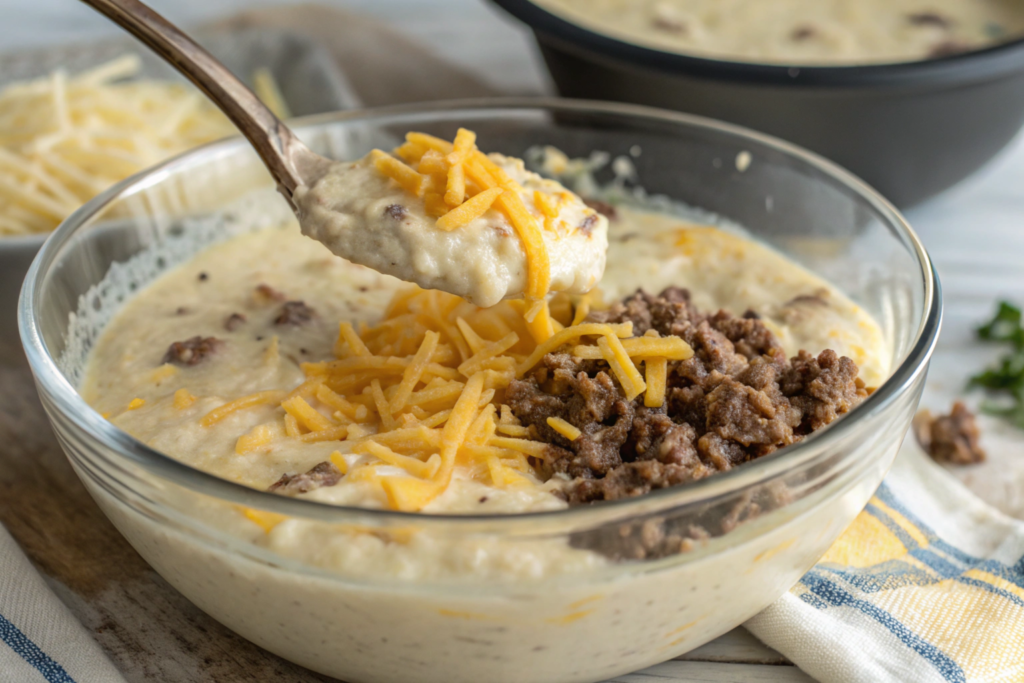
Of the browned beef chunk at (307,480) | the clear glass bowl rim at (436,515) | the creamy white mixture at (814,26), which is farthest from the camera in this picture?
the creamy white mixture at (814,26)

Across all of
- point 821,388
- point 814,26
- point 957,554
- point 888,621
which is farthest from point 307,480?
point 814,26

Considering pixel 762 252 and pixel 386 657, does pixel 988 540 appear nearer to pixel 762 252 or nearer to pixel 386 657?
pixel 762 252

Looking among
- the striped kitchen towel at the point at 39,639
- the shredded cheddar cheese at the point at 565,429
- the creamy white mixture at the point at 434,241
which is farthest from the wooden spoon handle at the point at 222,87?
the striped kitchen towel at the point at 39,639

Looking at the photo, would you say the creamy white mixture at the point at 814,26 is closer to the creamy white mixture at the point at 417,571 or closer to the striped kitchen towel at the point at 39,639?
the creamy white mixture at the point at 417,571

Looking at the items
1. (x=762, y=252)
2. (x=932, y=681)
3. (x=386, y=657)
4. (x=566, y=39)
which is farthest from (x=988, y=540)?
(x=566, y=39)

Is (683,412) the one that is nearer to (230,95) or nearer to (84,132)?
(230,95)
